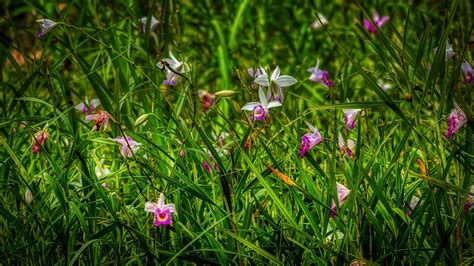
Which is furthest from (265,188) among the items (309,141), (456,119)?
(456,119)

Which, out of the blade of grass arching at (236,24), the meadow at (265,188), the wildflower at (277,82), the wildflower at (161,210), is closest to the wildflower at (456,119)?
the meadow at (265,188)

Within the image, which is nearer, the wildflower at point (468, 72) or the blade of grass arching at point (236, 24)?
the wildflower at point (468, 72)

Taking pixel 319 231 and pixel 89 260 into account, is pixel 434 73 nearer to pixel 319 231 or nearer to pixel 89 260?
pixel 319 231

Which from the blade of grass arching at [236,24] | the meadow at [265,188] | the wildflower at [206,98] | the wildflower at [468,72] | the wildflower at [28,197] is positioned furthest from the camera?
the blade of grass arching at [236,24]

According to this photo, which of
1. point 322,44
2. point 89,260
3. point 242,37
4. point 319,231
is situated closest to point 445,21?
point 319,231

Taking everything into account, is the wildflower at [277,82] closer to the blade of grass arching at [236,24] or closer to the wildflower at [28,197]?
the wildflower at [28,197]

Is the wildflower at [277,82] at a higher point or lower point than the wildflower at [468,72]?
lower
